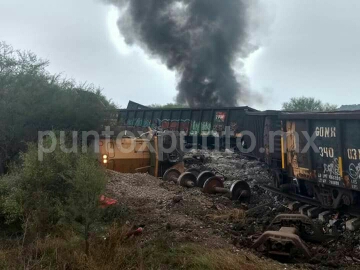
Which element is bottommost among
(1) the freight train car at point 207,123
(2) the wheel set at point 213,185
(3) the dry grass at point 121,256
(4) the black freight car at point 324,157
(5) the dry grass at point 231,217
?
(3) the dry grass at point 121,256

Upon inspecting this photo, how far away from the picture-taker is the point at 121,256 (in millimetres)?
5281

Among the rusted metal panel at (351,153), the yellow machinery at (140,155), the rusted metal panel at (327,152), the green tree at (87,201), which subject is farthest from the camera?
the yellow machinery at (140,155)

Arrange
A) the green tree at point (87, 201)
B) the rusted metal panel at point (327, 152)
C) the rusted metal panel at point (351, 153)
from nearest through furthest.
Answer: the green tree at point (87, 201)
the rusted metal panel at point (351, 153)
the rusted metal panel at point (327, 152)

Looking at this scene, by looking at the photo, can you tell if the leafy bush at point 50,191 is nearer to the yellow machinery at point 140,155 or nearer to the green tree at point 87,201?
the green tree at point 87,201

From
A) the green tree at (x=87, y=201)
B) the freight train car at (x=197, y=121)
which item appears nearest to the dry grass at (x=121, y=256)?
the green tree at (x=87, y=201)

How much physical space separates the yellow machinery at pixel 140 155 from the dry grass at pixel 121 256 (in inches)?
214

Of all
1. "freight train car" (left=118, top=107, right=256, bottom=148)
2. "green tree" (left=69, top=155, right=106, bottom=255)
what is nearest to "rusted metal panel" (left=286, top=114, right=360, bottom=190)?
"green tree" (left=69, top=155, right=106, bottom=255)

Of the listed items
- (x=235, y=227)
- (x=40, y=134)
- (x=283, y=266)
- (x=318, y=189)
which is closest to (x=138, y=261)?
(x=283, y=266)

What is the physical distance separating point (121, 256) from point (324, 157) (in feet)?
15.6

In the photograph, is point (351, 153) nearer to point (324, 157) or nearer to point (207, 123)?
point (324, 157)

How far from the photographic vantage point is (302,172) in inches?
368

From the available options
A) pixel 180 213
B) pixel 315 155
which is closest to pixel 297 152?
pixel 315 155

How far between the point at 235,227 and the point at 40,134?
246 inches

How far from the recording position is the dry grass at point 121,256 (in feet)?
16.5
